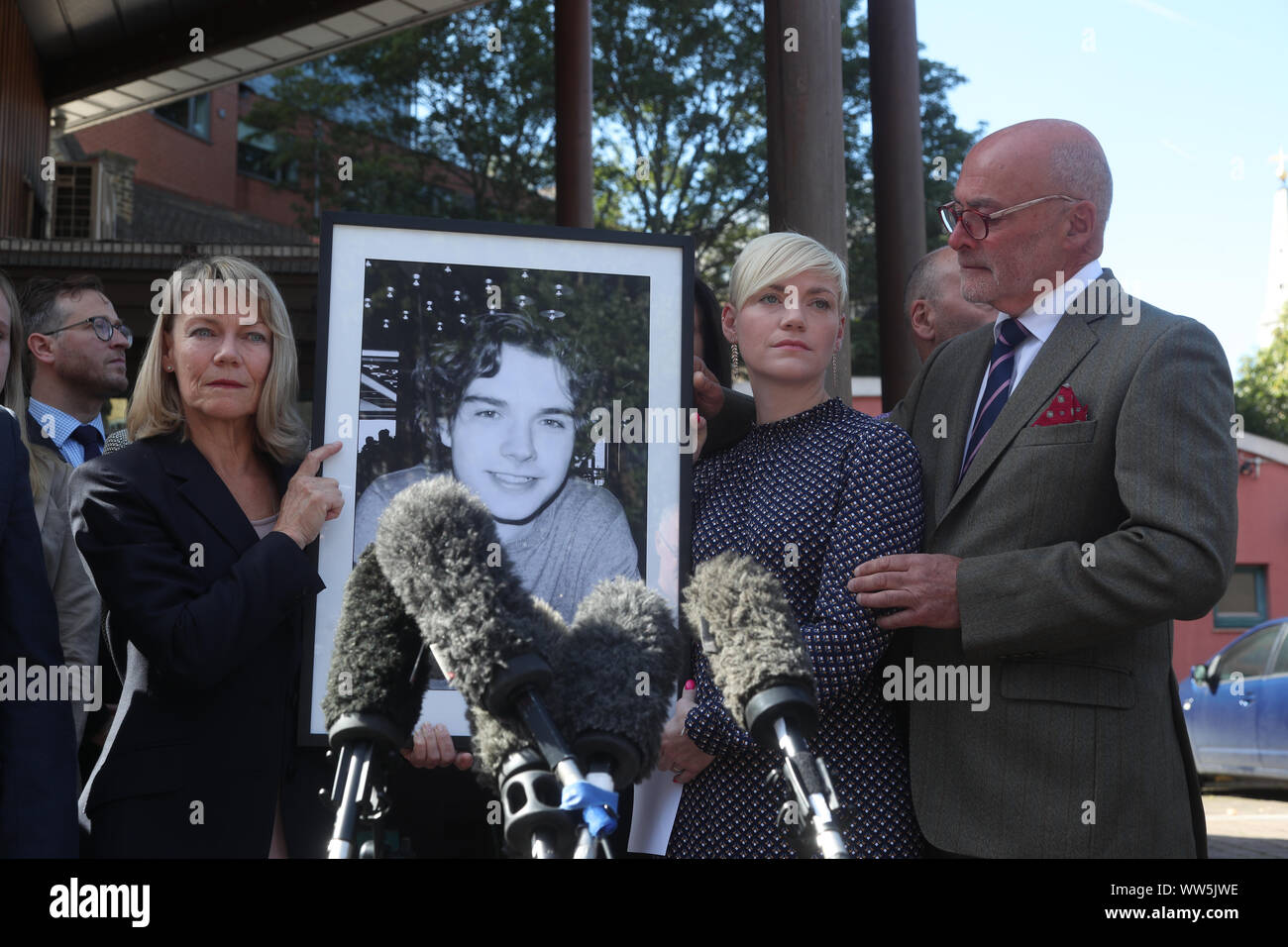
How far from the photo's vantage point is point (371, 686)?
5.93 ft

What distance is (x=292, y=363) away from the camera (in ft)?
8.43

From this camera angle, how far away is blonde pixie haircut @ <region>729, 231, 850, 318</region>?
8.50 ft

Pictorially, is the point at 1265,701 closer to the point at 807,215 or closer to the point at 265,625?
the point at 807,215

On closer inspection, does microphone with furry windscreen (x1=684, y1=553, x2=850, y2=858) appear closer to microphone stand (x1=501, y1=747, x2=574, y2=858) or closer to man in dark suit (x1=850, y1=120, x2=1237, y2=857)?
microphone stand (x1=501, y1=747, x2=574, y2=858)

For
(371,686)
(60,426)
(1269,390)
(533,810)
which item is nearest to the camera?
(533,810)

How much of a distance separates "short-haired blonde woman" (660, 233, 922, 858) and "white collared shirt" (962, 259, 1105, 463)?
1.17ft

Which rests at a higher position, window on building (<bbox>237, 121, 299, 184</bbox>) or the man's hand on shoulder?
window on building (<bbox>237, 121, 299, 184</bbox>)

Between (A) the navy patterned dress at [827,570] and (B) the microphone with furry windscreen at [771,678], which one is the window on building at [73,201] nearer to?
(A) the navy patterned dress at [827,570]

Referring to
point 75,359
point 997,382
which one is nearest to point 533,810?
point 997,382

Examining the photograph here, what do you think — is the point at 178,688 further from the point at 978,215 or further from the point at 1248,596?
the point at 1248,596

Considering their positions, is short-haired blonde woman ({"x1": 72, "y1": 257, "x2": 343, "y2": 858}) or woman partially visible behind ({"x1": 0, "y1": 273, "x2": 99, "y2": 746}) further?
woman partially visible behind ({"x1": 0, "y1": 273, "x2": 99, "y2": 746})

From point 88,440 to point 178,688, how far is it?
259cm

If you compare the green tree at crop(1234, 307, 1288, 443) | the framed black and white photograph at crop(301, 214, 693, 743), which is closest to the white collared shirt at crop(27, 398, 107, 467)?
the framed black and white photograph at crop(301, 214, 693, 743)
